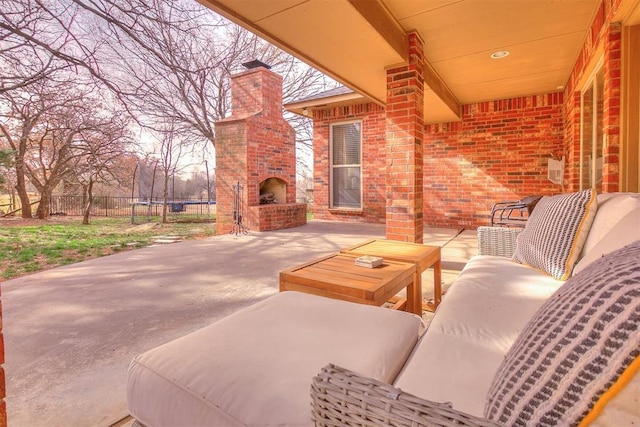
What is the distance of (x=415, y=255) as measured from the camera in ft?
7.00

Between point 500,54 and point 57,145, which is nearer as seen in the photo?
point 500,54

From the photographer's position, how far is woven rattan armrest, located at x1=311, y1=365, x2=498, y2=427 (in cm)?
45

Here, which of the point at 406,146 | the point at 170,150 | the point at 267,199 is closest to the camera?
the point at 406,146

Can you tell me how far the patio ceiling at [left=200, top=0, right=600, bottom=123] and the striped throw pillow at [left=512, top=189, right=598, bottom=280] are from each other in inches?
74.4

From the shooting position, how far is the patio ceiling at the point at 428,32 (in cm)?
252

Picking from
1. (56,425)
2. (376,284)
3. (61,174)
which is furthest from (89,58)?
(61,174)

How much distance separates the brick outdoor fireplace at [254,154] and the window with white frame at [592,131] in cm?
449

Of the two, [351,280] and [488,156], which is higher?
[488,156]

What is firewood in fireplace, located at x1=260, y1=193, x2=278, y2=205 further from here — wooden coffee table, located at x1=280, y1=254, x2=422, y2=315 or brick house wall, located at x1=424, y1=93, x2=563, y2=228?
wooden coffee table, located at x1=280, y1=254, x2=422, y2=315

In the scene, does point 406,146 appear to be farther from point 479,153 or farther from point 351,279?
point 479,153

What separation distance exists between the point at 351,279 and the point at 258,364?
0.88 m

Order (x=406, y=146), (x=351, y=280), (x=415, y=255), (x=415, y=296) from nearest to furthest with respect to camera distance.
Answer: (x=351, y=280)
(x=415, y=296)
(x=415, y=255)
(x=406, y=146)

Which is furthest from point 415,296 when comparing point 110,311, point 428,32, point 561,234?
point 428,32

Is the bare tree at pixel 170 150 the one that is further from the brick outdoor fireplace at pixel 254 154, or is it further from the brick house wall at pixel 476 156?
the brick house wall at pixel 476 156
